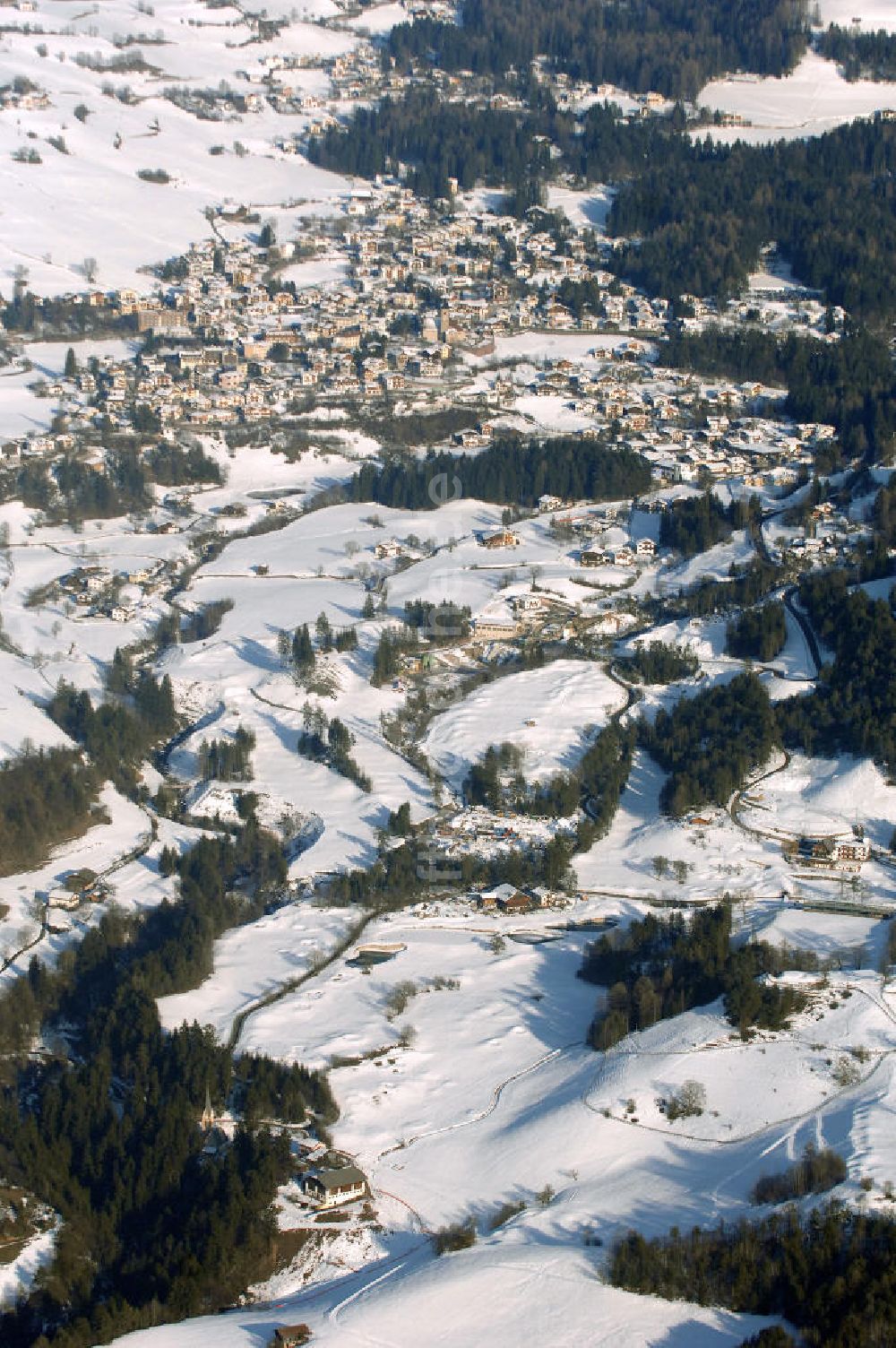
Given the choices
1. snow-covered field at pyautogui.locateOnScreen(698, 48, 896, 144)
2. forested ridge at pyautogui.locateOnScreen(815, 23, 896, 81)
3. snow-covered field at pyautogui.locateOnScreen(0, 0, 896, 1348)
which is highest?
forested ridge at pyautogui.locateOnScreen(815, 23, 896, 81)

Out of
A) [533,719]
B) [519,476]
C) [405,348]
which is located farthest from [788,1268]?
[405,348]

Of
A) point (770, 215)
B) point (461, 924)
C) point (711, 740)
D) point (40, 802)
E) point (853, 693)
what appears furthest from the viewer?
point (770, 215)

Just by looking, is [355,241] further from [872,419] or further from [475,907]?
[475,907]

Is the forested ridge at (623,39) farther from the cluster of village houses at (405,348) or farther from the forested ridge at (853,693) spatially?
the forested ridge at (853,693)

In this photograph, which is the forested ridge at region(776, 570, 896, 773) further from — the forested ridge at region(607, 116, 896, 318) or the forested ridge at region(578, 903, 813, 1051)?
the forested ridge at region(607, 116, 896, 318)

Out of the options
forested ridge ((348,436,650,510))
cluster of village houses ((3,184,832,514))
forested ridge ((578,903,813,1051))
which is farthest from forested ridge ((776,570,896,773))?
forested ridge ((348,436,650,510))

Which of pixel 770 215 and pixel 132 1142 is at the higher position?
pixel 770 215

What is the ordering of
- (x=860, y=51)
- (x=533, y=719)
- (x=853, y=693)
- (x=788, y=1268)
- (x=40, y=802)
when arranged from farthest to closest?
(x=860, y=51) → (x=533, y=719) → (x=853, y=693) → (x=40, y=802) → (x=788, y=1268)

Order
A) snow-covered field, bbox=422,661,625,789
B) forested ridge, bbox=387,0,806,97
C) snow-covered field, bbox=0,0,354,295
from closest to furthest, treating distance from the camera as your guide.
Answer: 1. snow-covered field, bbox=422,661,625,789
2. snow-covered field, bbox=0,0,354,295
3. forested ridge, bbox=387,0,806,97

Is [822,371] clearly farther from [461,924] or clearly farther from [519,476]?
[461,924]

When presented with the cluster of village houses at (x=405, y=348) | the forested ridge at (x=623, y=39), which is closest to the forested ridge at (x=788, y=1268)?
the cluster of village houses at (x=405, y=348)

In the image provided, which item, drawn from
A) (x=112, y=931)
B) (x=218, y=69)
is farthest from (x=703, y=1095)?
(x=218, y=69)
